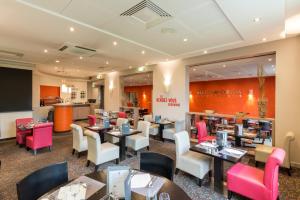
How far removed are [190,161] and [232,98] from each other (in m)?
8.60

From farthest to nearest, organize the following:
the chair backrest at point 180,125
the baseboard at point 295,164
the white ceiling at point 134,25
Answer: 1. the chair backrest at point 180,125
2. the baseboard at point 295,164
3. the white ceiling at point 134,25

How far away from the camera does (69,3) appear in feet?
8.52

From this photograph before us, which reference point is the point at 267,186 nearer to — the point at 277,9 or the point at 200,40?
the point at 277,9

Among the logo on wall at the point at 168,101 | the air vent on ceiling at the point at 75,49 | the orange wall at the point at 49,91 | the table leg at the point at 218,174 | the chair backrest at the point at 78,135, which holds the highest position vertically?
the air vent on ceiling at the point at 75,49

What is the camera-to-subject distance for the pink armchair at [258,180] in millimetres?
2238

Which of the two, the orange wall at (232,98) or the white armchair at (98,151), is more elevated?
the orange wall at (232,98)

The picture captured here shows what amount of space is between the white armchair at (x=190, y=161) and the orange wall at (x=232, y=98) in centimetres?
783

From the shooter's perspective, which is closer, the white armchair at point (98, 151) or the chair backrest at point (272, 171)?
the chair backrest at point (272, 171)

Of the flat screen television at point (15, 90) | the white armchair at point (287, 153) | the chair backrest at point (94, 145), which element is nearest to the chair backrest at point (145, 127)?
the chair backrest at point (94, 145)

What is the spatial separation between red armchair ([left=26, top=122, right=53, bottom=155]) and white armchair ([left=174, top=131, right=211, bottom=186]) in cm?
412

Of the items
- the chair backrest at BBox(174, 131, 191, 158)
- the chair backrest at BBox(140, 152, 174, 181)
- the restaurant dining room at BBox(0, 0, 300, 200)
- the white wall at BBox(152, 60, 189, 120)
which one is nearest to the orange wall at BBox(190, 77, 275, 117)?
the restaurant dining room at BBox(0, 0, 300, 200)

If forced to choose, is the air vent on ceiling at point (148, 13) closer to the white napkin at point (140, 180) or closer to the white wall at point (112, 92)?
the white napkin at point (140, 180)

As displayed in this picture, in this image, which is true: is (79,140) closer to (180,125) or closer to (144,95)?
(180,125)

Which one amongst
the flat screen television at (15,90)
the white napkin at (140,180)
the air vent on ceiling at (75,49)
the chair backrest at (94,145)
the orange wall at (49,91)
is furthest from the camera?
the orange wall at (49,91)
